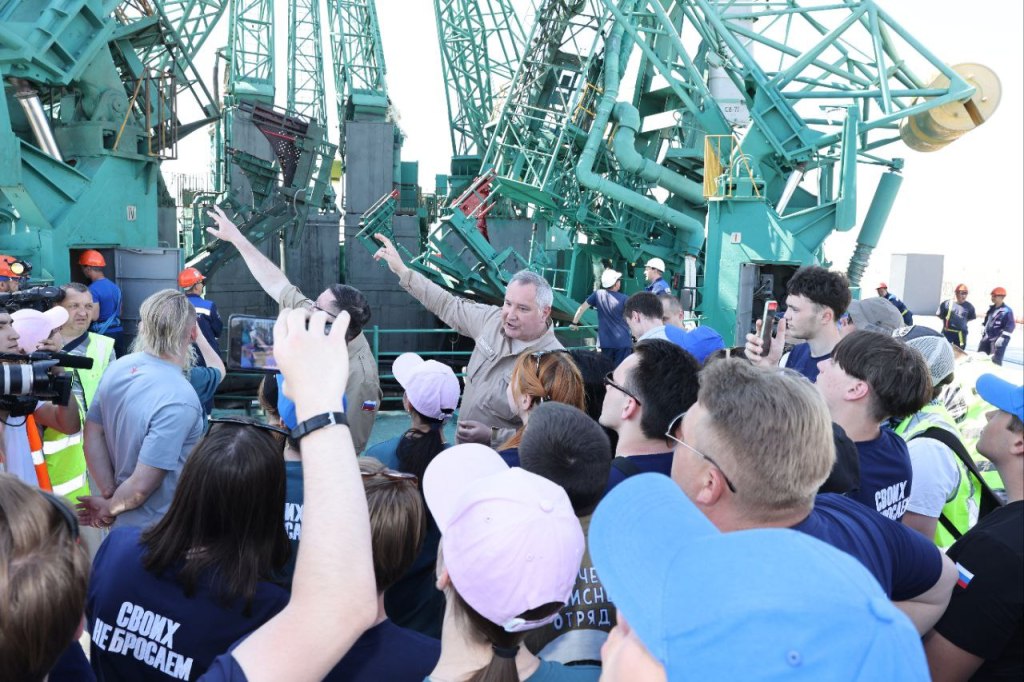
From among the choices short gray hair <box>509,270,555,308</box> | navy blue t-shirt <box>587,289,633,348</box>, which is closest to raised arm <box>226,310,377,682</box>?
short gray hair <box>509,270,555,308</box>

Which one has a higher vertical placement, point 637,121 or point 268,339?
point 637,121

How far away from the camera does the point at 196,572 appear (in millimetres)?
1938

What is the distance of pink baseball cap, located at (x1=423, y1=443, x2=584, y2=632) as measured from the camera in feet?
5.17

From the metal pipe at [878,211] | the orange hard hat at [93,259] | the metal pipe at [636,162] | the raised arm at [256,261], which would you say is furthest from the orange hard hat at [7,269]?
the metal pipe at [878,211]

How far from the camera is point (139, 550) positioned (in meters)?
2.02

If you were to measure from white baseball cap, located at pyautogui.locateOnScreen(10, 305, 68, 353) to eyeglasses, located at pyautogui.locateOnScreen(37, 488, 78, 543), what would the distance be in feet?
8.29

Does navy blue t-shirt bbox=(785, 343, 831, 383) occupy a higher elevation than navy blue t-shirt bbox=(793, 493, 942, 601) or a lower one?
higher

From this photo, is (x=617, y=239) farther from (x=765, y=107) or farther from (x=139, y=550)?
(x=139, y=550)

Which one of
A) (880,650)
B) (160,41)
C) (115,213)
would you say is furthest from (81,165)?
(880,650)

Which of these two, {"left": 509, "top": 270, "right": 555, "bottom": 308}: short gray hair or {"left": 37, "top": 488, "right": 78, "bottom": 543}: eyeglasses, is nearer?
{"left": 37, "top": 488, "right": 78, "bottom": 543}: eyeglasses

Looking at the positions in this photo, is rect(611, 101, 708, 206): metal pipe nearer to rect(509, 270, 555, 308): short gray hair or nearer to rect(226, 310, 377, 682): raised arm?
rect(509, 270, 555, 308): short gray hair

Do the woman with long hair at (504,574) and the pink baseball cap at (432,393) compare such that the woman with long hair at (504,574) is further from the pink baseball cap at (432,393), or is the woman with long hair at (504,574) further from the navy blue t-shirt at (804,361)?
the navy blue t-shirt at (804,361)

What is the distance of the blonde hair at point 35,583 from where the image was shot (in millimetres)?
1208

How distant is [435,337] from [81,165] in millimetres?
10095
